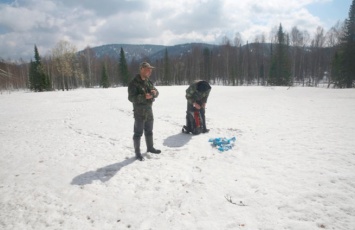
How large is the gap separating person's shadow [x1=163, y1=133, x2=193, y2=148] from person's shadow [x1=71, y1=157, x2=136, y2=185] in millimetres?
1948

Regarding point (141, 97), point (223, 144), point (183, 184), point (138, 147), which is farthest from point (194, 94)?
point (183, 184)

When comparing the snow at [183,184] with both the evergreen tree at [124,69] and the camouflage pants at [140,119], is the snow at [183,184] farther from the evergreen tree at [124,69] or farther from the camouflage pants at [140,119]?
the evergreen tree at [124,69]

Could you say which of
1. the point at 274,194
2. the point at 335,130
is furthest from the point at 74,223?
the point at 335,130

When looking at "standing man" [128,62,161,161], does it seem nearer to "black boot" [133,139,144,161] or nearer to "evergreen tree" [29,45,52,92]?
"black boot" [133,139,144,161]

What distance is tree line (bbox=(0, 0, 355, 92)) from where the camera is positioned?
39406 mm

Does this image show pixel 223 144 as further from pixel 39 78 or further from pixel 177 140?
pixel 39 78

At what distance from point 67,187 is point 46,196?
1.26ft

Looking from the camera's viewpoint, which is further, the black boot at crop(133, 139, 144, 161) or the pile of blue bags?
the pile of blue bags

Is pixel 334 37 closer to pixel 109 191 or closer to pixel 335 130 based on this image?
pixel 335 130

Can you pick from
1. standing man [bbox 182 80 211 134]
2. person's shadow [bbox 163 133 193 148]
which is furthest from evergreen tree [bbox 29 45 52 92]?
standing man [bbox 182 80 211 134]

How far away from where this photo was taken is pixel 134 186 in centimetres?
426

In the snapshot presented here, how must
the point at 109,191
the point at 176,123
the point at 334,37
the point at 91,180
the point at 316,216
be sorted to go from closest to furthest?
the point at 316,216 < the point at 109,191 < the point at 91,180 < the point at 176,123 < the point at 334,37

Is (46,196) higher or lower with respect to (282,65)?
lower

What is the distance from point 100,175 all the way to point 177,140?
323 cm
